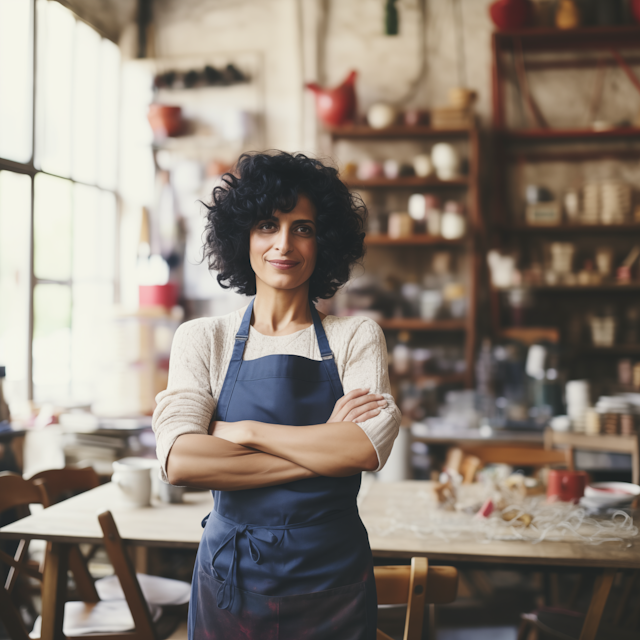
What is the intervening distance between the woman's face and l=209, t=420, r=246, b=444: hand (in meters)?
0.33

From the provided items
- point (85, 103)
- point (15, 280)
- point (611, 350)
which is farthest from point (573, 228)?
point (15, 280)

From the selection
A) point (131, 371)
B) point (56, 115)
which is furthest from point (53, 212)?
point (131, 371)

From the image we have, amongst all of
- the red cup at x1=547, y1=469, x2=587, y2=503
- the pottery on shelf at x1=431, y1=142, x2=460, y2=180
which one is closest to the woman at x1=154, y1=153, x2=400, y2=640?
the red cup at x1=547, y1=469, x2=587, y2=503

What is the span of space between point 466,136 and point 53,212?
3.08m

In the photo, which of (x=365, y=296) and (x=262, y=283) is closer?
(x=262, y=283)

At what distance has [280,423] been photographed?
149 centimetres

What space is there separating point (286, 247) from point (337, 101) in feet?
12.4

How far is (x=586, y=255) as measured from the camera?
5211 millimetres

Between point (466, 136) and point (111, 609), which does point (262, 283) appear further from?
A: point (466, 136)

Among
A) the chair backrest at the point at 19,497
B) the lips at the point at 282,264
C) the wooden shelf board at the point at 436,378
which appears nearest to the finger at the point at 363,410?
the lips at the point at 282,264

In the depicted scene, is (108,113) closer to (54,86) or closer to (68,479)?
(54,86)

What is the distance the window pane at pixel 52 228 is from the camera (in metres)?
4.37

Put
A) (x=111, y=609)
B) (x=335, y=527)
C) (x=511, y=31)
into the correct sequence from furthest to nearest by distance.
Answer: (x=511, y=31) < (x=111, y=609) < (x=335, y=527)

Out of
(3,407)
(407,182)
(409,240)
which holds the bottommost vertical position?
(3,407)
